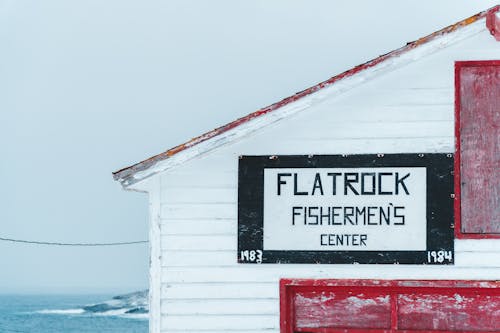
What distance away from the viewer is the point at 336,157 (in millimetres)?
12977

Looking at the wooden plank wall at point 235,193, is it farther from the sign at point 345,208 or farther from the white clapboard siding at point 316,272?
the sign at point 345,208

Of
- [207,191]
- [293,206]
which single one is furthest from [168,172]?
[293,206]

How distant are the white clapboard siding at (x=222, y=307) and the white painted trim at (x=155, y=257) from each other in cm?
11

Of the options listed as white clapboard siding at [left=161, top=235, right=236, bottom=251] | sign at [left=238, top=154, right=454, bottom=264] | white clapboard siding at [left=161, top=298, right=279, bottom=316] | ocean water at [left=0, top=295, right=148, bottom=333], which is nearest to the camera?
sign at [left=238, top=154, right=454, bottom=264]

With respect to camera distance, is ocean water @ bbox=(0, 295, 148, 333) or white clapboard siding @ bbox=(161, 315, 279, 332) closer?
white clapboard siding @ bbox=(161, 315, 279, 332)

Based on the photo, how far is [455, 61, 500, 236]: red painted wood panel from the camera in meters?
12.8

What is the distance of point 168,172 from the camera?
42.9 ft

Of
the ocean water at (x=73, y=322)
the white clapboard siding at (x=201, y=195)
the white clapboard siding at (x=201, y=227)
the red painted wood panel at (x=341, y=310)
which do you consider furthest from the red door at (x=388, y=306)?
the ocean water at (x=73, y=322)

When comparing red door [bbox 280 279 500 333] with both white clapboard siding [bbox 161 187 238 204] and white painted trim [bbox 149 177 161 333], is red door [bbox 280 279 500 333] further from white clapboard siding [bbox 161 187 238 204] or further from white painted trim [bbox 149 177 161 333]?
white painted trim [bbox 149 177 161 333]

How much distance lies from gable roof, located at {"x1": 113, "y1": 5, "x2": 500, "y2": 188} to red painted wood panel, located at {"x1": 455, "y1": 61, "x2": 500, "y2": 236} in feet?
1.36

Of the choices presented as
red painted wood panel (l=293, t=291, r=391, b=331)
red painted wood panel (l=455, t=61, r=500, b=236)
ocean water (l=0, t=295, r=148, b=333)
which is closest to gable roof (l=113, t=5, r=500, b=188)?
red painted wood panel (l=455, t=61, r=500, b=236)

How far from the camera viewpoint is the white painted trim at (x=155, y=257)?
13039 millimetres

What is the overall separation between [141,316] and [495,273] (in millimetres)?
143660

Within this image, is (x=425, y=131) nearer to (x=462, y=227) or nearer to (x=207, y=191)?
(x=462, y=227)
